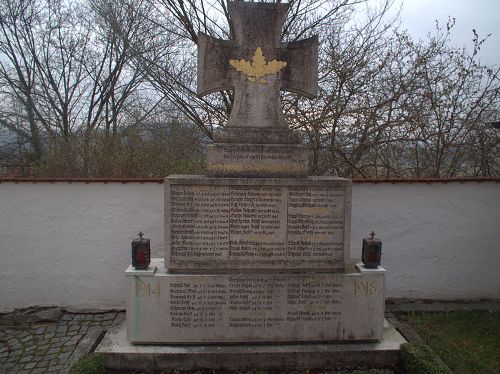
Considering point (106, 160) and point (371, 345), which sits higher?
point (106, 160)

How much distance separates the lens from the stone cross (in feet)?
12.8

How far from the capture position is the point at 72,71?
13641 millimetres

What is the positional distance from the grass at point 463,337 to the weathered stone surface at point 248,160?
8.46 feet

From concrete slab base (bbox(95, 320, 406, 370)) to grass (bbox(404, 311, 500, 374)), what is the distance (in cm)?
68

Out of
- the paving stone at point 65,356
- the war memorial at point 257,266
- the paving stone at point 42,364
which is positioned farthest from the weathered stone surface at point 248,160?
the paving stone at point 42,364

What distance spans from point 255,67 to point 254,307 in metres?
2.50

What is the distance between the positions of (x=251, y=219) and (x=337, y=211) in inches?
35.3

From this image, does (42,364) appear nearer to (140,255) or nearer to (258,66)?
(140,255)

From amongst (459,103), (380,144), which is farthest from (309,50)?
(459,103)

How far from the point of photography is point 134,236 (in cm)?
523

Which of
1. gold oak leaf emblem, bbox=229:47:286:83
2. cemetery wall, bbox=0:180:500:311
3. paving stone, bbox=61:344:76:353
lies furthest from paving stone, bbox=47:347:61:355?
gold oak leaf emblem, bbox=229:47:286:83

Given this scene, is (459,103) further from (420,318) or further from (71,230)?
(71,230)

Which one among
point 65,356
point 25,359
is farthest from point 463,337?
point 25,359

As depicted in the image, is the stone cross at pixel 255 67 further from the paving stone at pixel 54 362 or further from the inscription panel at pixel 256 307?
the paving stone at pixel 54 362
